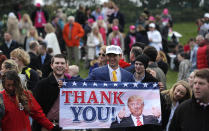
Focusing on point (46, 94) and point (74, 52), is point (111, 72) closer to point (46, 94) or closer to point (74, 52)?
point (46, 94)

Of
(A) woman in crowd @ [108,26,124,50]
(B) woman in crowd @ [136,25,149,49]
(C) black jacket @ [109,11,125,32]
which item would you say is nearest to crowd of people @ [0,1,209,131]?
(B) woman in crowd @ [136,25,149,49]

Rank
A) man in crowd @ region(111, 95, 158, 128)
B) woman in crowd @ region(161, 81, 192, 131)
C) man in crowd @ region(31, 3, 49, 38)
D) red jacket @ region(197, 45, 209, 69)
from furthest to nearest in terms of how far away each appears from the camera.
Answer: man in crowd @ region(31, 3, 49, 38)
red jacket @ region(197, 45, 209, 69)
woman in crowd @ region(161, 81, 192, 131)
man in crowd @ region(111, 95, 158, 128)

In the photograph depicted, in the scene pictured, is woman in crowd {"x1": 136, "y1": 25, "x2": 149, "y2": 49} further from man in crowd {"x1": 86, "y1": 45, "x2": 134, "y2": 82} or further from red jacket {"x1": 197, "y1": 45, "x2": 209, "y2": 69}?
man in crowd {"x1": 86, "y1": 45, "x2": 134, "y2": 82}

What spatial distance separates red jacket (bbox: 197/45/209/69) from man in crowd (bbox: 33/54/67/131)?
8.62 metres

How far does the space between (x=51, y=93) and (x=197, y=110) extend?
2.73 m

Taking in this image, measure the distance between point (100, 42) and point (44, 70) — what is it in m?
10.3

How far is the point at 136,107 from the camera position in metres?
8.38

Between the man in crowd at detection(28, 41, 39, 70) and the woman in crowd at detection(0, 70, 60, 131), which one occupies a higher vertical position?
the man in crowd at detection(28, 41, 39, 70)

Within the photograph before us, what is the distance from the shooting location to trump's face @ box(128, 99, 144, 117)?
8328 millimetres

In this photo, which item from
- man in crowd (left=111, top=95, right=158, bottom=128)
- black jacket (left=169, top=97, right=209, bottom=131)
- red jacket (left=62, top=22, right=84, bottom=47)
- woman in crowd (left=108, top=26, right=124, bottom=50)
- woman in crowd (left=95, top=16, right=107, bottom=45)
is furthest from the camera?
woman in crowd (left=95, top=16, right=107, bottom=45)

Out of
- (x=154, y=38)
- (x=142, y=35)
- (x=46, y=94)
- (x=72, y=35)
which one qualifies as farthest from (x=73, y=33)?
(x=46, y=94)

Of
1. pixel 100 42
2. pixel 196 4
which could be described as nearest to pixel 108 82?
pixel 100 42

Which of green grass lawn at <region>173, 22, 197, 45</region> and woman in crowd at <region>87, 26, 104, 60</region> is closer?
woman in crowd at <region>87, 26, 104, 60</region>

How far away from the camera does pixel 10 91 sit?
730 cm
